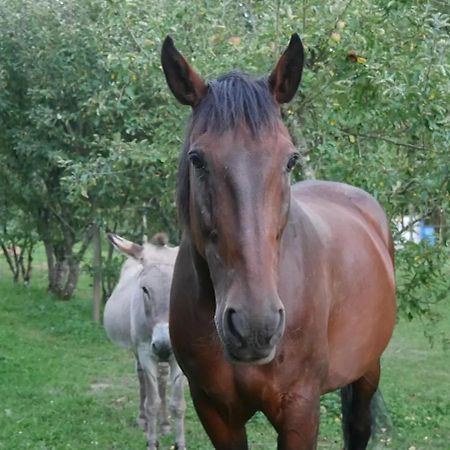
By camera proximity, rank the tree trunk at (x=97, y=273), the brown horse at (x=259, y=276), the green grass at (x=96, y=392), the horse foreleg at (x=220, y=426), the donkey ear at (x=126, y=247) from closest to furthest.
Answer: the brown horse at (x=259, y=276)
the horse foreleg at (x=220, y=426)
the donkey ear at (x=126, y=247)
the green grass at (x=96, y=392)
the tree trunk at (x=97, y=273)

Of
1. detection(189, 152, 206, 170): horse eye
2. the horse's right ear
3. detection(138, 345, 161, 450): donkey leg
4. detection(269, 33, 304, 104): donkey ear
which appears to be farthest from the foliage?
detection(189, 152, 206, 170): horse eye

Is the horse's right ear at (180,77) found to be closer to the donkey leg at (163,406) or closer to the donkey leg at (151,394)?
the donkey leg at (151,394)

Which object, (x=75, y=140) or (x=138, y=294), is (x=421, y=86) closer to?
(x=138, y=294)

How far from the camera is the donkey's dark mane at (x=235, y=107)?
8.04 feet

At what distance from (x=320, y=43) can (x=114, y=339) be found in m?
3.16

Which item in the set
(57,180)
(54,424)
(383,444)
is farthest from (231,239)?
(57,180)

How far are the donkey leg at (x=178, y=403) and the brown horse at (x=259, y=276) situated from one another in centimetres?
227

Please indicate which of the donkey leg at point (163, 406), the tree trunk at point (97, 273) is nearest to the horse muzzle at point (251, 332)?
the donkey leg at point (163, 406)

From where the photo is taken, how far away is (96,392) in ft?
25.2

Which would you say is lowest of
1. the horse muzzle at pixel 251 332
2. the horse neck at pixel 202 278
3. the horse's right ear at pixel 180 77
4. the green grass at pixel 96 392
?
the green grass at pixel 96 392

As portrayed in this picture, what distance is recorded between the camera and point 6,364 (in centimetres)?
856

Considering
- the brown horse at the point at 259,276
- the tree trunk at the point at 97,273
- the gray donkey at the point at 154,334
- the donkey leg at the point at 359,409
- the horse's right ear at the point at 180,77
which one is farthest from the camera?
the tree trunk at the point at 97,273

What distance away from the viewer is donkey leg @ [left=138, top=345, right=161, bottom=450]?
5719 mm

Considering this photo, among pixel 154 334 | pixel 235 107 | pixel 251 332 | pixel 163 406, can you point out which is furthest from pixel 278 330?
pixel 163 406
